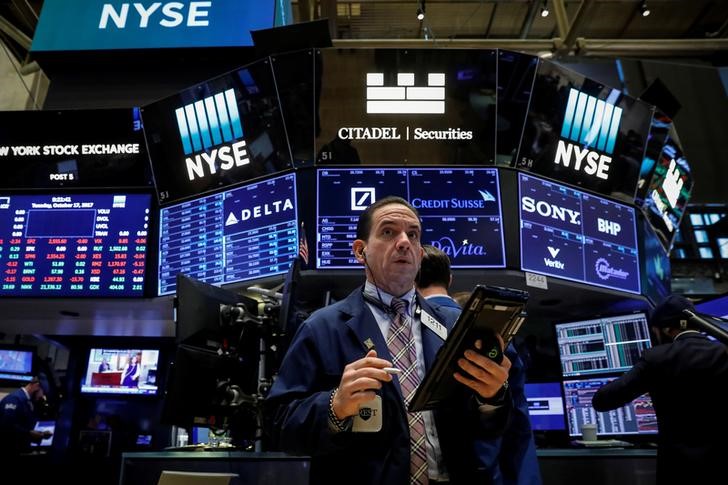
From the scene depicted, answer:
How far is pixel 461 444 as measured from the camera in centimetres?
137

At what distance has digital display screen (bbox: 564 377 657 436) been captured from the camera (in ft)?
14.3

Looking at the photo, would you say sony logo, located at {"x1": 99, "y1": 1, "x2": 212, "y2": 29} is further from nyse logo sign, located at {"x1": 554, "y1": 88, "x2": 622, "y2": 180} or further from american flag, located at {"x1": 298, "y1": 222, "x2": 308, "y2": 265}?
nyse logo sign, located at {"x1": 554, "y1": 88, "x2": 622, "y2": 180}

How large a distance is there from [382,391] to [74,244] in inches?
177

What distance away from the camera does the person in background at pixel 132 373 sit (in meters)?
6.60

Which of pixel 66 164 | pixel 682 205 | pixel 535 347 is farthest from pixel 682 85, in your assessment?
pixel 66 164

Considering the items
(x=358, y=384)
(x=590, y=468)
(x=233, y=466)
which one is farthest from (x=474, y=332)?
(x=590, y=468)

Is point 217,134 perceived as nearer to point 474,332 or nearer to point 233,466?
point 233,466

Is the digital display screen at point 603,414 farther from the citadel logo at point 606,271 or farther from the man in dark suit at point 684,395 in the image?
the man in dark suit at point 684,395

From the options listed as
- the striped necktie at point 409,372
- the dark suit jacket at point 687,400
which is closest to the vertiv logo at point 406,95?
the dark suit jacket at point 687,400

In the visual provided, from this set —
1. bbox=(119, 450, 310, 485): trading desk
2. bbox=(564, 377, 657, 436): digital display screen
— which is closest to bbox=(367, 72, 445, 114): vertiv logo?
bbox=(564, 377, 657, 436): digital display screen

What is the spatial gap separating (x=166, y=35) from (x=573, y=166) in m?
4.27

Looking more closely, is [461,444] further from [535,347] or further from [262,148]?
[535,347]

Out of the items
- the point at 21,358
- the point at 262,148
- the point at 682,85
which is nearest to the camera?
the point at 262,148

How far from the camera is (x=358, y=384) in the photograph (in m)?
1.18
